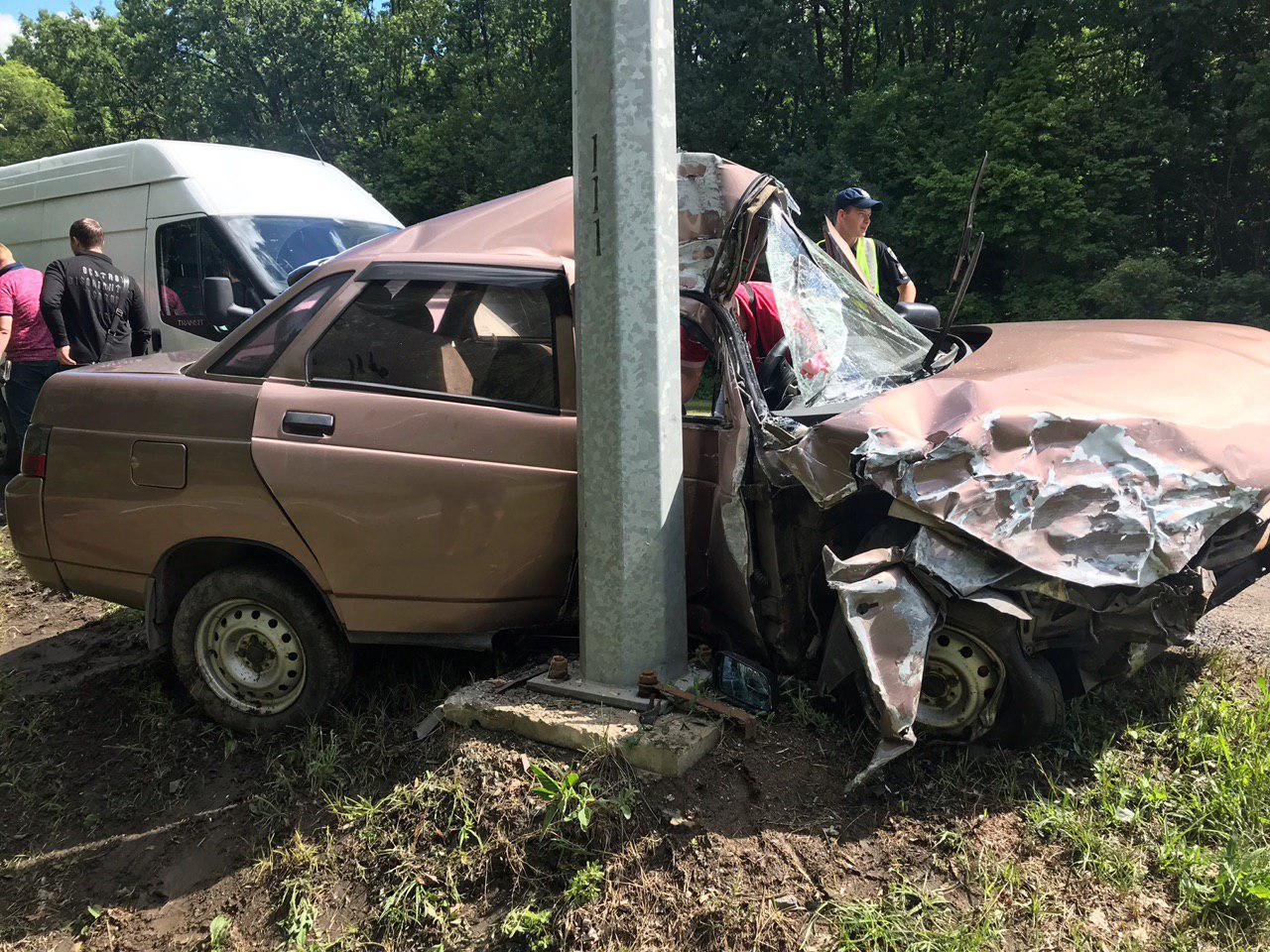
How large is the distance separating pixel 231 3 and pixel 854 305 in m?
37.3

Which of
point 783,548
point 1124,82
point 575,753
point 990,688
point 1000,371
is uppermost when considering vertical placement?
point 1124,82

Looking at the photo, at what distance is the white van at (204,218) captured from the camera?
734 centimetres

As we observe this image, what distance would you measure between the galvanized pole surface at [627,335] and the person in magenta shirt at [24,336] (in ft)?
17.3

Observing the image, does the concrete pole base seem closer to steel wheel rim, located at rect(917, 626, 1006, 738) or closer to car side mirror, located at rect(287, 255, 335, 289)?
steel wheel rim, located at rect(917, 626, 1006, 738)

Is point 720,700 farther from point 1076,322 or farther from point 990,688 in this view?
point 1076,322

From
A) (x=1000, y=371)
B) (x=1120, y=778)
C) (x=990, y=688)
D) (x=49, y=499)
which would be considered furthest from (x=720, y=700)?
(x=49, y=499)

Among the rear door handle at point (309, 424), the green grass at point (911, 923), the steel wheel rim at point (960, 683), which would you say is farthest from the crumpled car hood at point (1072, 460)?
the rear door handle at point (309, 424)

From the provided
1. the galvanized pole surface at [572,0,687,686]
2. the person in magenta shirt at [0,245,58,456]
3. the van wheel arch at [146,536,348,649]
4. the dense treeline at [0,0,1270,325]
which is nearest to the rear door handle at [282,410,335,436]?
the van wheel arch at [146,536,348,649]

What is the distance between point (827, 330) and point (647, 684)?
1.66 m

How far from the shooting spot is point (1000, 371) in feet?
11.0

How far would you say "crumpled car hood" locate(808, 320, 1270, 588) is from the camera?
275 cm

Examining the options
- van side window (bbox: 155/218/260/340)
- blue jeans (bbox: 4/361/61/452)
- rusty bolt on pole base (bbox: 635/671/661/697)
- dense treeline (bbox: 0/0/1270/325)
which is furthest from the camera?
dense treeline (bbox: 0/0/1270/325)

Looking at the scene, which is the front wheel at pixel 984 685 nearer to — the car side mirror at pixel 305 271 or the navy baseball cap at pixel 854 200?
the car side mirror at pixel 305 271

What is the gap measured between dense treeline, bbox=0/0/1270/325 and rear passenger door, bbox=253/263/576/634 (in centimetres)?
1199
